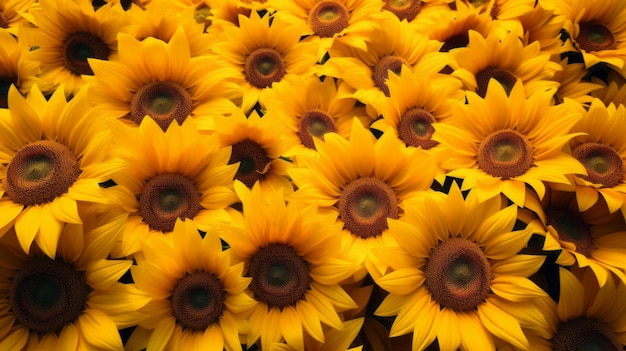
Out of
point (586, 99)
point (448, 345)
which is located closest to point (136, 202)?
point (448, 345)

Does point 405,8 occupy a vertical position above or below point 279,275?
above

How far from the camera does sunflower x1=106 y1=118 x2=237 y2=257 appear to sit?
0.82 meters

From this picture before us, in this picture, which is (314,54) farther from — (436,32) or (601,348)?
(601,348)

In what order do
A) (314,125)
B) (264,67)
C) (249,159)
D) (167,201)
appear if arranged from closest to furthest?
(167,201)
(249,159)
(314,125)
(264,67)

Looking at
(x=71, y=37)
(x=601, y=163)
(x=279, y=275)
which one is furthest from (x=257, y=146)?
(x=601, y=163)

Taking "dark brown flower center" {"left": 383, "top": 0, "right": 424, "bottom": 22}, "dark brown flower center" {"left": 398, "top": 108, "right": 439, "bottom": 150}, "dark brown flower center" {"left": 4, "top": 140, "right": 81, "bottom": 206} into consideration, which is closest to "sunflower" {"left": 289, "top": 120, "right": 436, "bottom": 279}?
"dark brown flower center" {"left": 398, "top": 108, "right": 439, "bottom": 150}

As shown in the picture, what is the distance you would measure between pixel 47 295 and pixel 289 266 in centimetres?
36

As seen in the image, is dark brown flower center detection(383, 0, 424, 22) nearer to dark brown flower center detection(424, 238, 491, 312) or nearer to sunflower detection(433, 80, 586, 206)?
sunflower detection(433, 80, 586, 206)

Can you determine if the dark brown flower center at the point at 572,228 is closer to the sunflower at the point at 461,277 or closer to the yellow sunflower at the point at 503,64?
the sunflower at the point at 461,277

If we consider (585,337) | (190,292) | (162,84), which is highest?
(162,84)

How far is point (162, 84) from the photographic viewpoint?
1.03m

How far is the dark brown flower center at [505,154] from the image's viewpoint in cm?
89

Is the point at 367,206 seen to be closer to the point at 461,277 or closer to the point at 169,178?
the point at 461,277

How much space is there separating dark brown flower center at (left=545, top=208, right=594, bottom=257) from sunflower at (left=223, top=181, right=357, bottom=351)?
40cm
